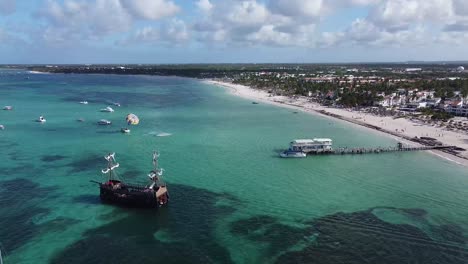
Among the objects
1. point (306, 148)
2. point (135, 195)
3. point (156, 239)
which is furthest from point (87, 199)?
point (306, 148)

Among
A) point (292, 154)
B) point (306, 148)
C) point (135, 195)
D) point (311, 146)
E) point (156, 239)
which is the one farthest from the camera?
point (311, 146)

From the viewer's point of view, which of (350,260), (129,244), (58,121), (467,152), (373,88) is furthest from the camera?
(373,88)

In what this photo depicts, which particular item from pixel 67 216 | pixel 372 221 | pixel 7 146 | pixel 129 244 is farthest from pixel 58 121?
pixel 372 221

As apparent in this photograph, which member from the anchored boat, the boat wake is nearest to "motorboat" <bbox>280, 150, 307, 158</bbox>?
the anchored boat

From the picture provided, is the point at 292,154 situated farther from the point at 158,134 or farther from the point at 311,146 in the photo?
the point at 158,134

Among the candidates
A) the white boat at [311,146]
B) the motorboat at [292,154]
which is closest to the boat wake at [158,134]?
the motorboat at [292,154]

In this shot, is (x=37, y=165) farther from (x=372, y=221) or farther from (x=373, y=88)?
(x=373, y=88)
